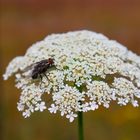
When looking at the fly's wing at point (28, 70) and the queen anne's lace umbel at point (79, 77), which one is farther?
the fly's wing at point (28, 70)

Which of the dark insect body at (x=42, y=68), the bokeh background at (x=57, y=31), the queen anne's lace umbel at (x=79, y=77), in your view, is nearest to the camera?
the queen anne's lace umbel at (x=79, y=77)

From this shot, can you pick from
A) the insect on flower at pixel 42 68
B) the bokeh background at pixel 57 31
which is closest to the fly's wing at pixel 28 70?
the insect on flower at pixel 42 68

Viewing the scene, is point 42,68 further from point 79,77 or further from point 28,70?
point 28,70

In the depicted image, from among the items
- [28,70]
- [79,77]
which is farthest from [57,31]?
[79,77]

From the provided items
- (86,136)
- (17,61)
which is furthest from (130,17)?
(17,61)

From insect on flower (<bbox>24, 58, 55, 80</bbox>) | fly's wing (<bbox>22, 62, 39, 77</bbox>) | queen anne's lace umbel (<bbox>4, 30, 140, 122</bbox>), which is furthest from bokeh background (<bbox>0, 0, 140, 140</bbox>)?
insect on flower (<bbox>24, 58, 55, 80</bbox>)

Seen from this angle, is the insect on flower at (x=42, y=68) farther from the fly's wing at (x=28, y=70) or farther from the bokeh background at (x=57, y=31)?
the bokeh background at (x=57, y=31)

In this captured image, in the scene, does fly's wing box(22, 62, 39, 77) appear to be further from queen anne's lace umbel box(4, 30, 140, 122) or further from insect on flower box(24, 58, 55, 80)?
insect on flower box(24, 58, 55, 80)
